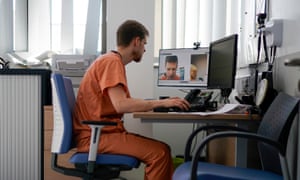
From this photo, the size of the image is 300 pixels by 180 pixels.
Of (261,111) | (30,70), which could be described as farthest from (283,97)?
(30,70)

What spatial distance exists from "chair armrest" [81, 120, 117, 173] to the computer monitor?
85 centimetres

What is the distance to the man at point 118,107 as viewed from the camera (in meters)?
2.17

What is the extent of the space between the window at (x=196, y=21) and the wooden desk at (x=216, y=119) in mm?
1451

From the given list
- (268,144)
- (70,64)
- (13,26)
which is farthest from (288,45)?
(13,26)

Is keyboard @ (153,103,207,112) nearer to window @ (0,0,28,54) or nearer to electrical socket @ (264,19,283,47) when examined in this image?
electrical socket @ (264,19,283,47)

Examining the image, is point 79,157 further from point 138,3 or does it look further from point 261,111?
point 138,3

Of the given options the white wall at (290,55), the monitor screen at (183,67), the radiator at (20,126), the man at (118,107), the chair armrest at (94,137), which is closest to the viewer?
the white wall at (290,55)

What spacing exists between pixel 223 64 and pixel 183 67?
2.35 feet

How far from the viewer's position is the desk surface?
2.08 m

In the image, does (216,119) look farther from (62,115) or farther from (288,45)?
(62,115)

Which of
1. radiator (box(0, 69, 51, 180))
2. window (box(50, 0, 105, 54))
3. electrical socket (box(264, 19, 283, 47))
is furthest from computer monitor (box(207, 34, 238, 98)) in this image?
radiator (box(0, 69, 51, 180))

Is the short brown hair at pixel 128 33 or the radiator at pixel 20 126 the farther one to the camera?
the radiator at pixel 20 126

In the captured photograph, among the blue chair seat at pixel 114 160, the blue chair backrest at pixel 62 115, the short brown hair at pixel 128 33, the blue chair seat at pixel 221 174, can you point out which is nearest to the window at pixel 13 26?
the short brown hair at pixel 128 33

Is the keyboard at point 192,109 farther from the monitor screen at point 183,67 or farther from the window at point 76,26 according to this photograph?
the window at point 76,26
